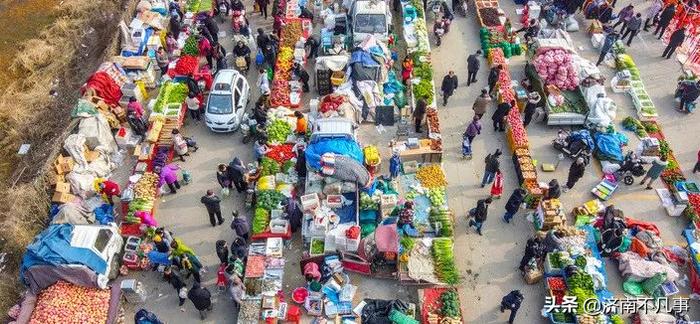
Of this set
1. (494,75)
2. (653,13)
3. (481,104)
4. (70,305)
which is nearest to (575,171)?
(481,104)

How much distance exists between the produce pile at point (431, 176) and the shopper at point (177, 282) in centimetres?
817

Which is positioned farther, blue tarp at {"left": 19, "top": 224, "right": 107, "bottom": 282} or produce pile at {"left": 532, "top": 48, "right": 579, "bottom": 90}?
produce pile at {"left": 532, "top": 48, "right": 579, "bottom": 90}

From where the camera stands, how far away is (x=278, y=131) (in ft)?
64.6

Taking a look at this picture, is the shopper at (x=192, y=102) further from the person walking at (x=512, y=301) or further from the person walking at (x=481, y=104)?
the person walking at (x=512, y=301)

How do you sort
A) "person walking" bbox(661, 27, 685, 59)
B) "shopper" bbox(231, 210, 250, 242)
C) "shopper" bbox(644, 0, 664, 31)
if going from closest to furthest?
"shopper" bbox(231, 210, 250, 242)
"person walking" bbox(661, 27, 685, 59)
"shopper" bbox(644, 0, 664, 31)

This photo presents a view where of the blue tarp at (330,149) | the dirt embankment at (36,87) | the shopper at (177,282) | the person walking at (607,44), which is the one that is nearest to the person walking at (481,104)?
the blue tarp at (330,149)

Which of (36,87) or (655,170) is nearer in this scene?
(655,170)

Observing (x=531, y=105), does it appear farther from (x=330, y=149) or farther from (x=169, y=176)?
(x=169, y=176)

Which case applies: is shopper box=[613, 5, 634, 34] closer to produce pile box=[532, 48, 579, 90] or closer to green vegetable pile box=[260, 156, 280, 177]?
produce pile box=[532, 48, 579, 90]

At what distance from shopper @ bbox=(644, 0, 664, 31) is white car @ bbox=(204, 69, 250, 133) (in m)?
18.0

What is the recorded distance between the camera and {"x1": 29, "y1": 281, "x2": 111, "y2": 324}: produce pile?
1473 cm

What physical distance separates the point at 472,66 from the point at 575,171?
5934 millimetres

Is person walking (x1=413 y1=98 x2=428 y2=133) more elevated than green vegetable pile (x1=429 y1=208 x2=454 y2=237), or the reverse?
person walking (x1=413 y1=98 x2=428 y2=133)

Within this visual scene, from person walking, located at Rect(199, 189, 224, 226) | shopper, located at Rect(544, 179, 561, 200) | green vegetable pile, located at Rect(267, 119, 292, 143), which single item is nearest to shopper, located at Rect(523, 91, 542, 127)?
shopper, located at Rect(544, 179, 561, 200)
